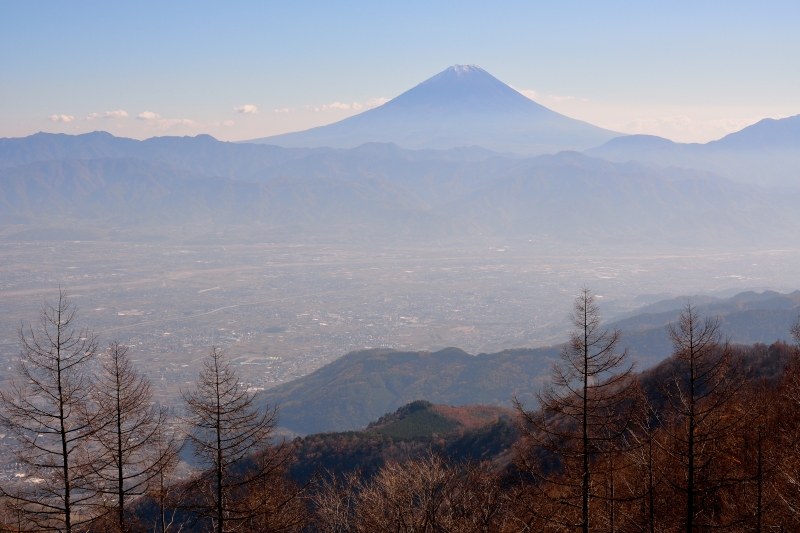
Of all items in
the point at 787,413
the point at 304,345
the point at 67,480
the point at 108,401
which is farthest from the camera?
the point at 304,345

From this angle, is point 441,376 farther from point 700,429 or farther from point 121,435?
point 121,435

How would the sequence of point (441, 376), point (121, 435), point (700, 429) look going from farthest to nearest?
point (441, 376), point (700, 429), point (121, 435)

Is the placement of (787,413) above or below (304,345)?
above

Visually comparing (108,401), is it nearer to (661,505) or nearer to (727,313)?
(661,505)

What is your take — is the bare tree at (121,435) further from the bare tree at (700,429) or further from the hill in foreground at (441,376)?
the hill in foreground at (441,376)

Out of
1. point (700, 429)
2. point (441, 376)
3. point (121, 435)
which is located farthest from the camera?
point (441, 376)

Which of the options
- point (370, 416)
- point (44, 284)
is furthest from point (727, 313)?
point (44, 284)

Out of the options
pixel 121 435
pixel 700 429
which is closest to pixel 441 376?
pixel 700 429

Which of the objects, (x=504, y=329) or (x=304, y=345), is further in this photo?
(x=504, y=329)

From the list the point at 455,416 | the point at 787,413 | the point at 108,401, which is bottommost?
the point at 455,416
